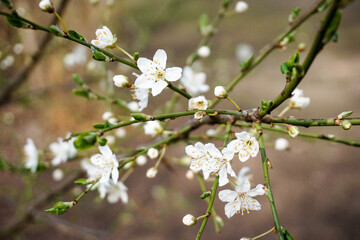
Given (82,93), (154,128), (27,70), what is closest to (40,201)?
(27,70)

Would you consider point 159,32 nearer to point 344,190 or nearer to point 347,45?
point 347,45

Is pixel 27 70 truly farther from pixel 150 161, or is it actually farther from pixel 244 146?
pixel 150 161

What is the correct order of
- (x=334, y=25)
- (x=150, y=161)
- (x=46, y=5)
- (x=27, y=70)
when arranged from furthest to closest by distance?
(x=150, y=161) < (x=27, y=70) < (x=46, y=5) < (x=334, y=25)

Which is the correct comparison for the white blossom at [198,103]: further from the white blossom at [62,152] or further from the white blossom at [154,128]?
the white blossom at [62,152]

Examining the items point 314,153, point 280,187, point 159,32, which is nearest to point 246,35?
point 159,32

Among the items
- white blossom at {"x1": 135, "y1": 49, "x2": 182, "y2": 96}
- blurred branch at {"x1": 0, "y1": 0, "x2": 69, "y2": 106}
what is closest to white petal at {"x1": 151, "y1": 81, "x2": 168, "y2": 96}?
white blossom at {"x1": 135, "y1": 49, "x2": 182, "y2": 96}

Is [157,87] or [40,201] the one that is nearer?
[157,87]
